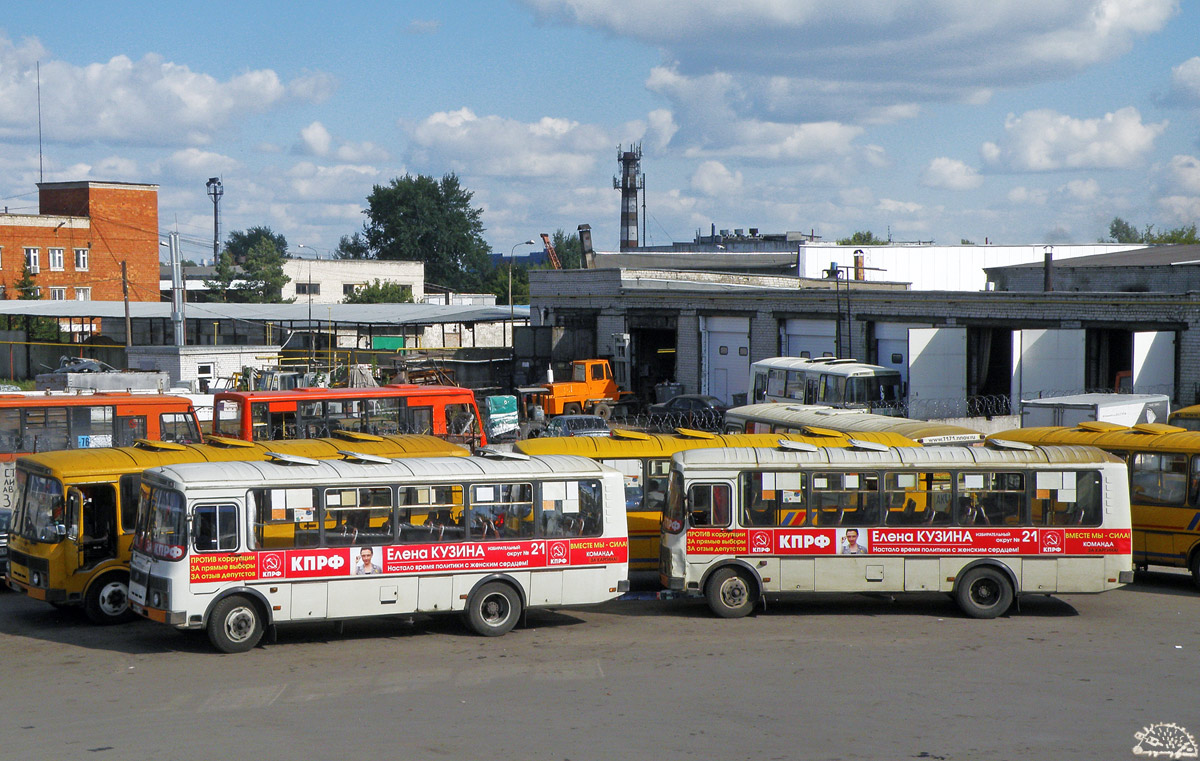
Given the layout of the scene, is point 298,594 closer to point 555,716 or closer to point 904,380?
point 555,716

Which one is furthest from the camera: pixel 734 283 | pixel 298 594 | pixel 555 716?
pixel 734 283

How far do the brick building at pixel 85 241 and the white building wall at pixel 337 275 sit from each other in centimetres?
1531

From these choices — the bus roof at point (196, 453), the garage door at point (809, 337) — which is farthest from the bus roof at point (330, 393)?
the garage door at point (809, 337)

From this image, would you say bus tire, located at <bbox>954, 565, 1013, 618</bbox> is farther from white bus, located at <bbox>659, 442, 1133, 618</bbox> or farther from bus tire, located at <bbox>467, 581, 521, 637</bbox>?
bus tire, located at <bbox>467, 581, 521, 637</bbox>

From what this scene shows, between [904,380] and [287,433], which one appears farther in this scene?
[904,380]

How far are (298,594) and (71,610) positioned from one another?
4729mm

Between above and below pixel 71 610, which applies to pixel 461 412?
above

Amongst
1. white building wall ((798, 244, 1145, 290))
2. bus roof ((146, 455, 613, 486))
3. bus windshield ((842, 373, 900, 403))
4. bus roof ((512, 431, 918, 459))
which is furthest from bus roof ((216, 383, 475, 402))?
white building wall ((798, 244, 1145, 290))

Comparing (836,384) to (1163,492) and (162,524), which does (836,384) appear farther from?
(162,524)

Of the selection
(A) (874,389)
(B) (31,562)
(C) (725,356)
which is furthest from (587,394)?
(B) (31,562)

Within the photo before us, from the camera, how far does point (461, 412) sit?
93.4ft

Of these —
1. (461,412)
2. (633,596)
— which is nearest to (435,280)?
(461,412)

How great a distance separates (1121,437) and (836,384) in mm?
16097

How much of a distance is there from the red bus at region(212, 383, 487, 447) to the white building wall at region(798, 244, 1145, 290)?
54.6 metres
